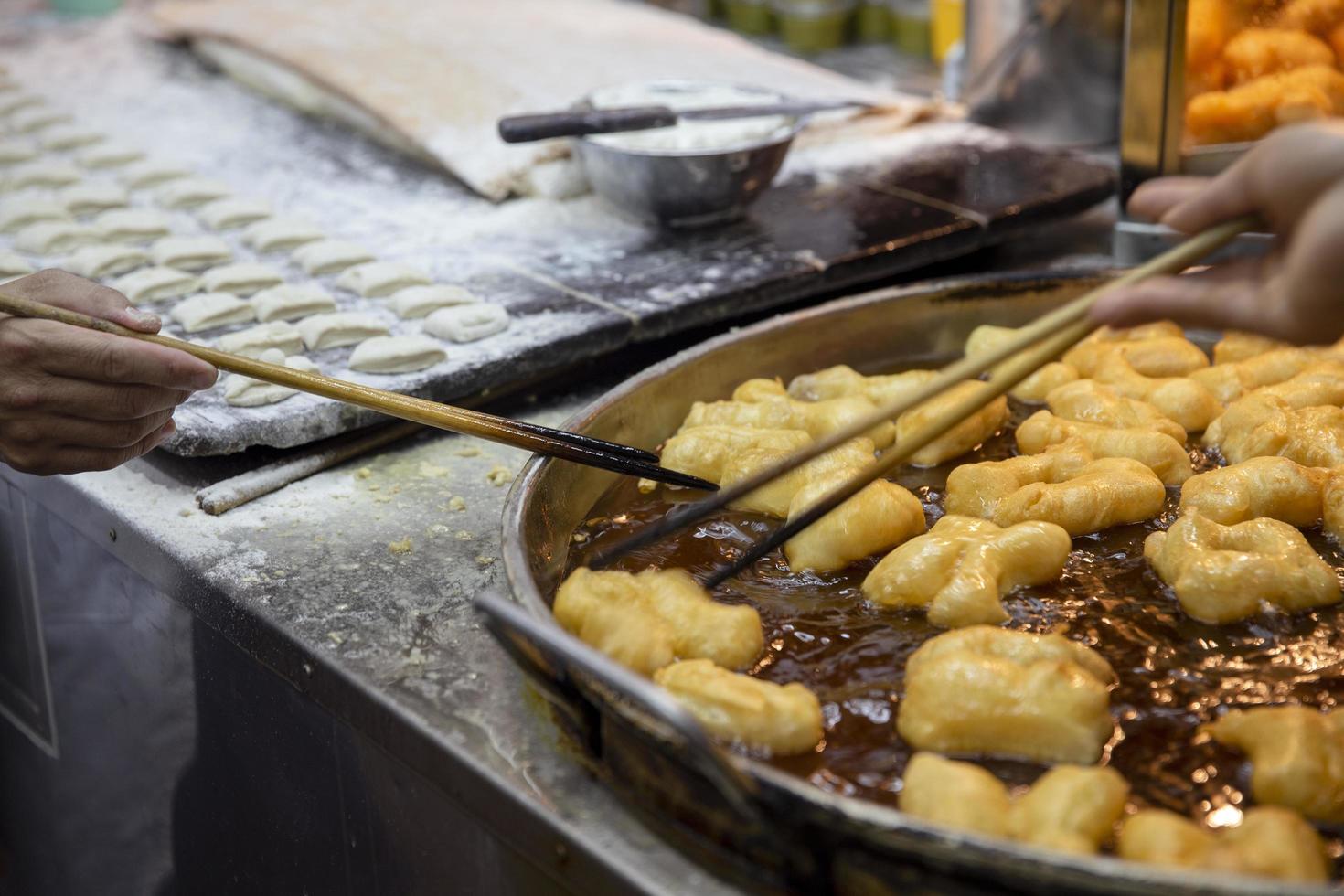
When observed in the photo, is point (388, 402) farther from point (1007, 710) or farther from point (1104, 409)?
point (1104, 409)

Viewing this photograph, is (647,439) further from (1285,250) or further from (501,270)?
(1285,250)

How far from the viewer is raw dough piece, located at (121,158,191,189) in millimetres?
3305

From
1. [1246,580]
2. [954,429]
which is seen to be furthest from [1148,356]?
[1246,580]

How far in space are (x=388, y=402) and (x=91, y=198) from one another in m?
1.85

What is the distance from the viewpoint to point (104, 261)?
2762 mm

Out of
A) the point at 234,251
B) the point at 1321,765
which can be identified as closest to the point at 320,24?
the point at 234,251

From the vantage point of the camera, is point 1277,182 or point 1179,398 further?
point 1179,398

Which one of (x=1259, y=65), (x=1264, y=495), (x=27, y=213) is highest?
(x=1259, y=65)

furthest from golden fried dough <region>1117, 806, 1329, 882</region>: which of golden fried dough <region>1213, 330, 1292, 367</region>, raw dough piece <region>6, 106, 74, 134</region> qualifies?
raw dough piece <region>6, 106, 74, 134</region>

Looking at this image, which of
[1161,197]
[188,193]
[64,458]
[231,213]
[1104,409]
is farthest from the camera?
[188,193]

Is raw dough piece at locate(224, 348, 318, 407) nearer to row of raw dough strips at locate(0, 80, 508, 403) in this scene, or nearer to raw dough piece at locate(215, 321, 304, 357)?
row of raw dough strips at locate(0, 80, 508, 403)

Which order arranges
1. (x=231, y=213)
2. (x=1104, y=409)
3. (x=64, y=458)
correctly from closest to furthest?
1. (x=64, y=458)
2. (x=1104, y=409)
3. (x=231, y=213)

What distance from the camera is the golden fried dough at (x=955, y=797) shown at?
122cm

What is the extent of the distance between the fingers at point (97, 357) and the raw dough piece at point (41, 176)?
1789 millimetres
